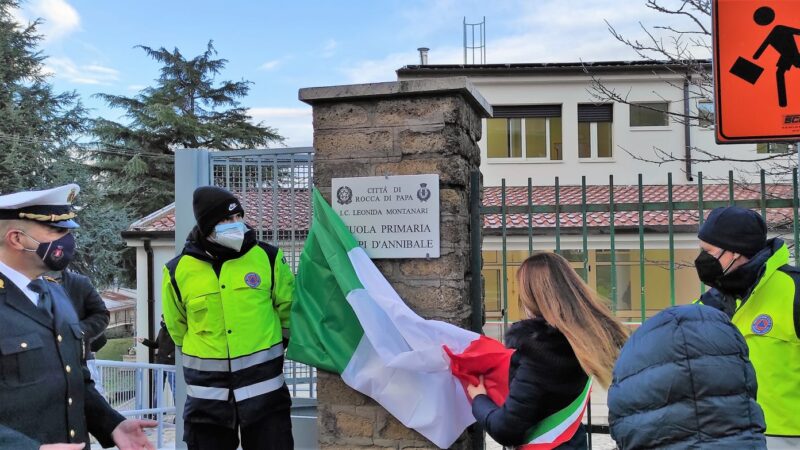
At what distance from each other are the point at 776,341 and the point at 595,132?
18.0m

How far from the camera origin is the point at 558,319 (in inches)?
96.3

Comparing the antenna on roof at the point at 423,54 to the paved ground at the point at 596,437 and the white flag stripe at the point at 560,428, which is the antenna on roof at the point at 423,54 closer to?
the paved ground at the point at 596,437

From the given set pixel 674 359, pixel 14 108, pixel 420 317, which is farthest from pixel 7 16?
pixel 674 359

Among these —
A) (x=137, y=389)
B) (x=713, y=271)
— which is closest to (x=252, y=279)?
(x=713, y=271)

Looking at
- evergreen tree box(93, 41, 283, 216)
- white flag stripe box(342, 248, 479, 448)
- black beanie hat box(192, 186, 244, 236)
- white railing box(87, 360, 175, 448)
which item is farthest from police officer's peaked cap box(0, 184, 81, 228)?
evergreen tree box(93, 41, 283, 216)

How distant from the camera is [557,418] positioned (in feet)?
8.29

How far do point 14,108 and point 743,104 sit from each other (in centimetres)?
2035

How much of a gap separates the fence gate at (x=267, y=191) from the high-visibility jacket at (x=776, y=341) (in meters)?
2.78

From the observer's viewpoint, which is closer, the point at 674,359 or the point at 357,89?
the point at 674,359

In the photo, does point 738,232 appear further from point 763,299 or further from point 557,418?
point 557,418

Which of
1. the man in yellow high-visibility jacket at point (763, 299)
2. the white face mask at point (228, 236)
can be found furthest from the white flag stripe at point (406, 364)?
the man in yellow high-visibility jacket at point (763, 299)

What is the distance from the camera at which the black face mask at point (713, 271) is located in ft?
9.41

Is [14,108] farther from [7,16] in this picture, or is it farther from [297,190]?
[297,190]

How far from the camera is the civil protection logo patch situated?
2.67 meters
